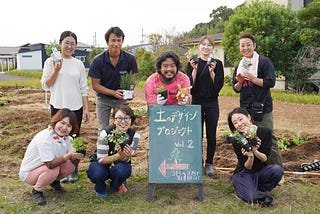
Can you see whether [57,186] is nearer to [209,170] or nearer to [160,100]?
[160,100]

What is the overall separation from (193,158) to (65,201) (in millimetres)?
1367

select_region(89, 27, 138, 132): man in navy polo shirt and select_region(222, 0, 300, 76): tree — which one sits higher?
select_region(222, 0, 300, 76): tree

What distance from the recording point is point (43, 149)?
3.52 meters

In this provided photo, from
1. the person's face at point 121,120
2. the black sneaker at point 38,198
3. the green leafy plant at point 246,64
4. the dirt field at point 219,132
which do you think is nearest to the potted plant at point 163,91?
the person's face at point 121,120

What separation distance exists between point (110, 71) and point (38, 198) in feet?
5.03

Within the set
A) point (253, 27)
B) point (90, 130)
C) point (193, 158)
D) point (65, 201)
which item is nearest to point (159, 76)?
point (193, 158)

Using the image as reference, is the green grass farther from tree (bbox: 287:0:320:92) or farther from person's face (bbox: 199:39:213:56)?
tree (bbox: 287:0:320:92)

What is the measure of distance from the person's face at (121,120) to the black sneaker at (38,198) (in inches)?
39.9

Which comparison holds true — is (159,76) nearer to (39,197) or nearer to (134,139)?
(134,139)

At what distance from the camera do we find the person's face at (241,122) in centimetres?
356

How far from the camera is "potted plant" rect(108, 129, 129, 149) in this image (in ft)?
11.5

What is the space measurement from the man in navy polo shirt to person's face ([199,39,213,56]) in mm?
794

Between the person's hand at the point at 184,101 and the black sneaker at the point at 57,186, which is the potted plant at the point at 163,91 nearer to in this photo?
the person's hand at the point at 184,101

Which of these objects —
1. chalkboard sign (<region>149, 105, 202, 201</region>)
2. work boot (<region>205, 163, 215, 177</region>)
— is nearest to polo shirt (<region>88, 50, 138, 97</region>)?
chalkboard sign (<region>149, 105, 202, 201</region>)
